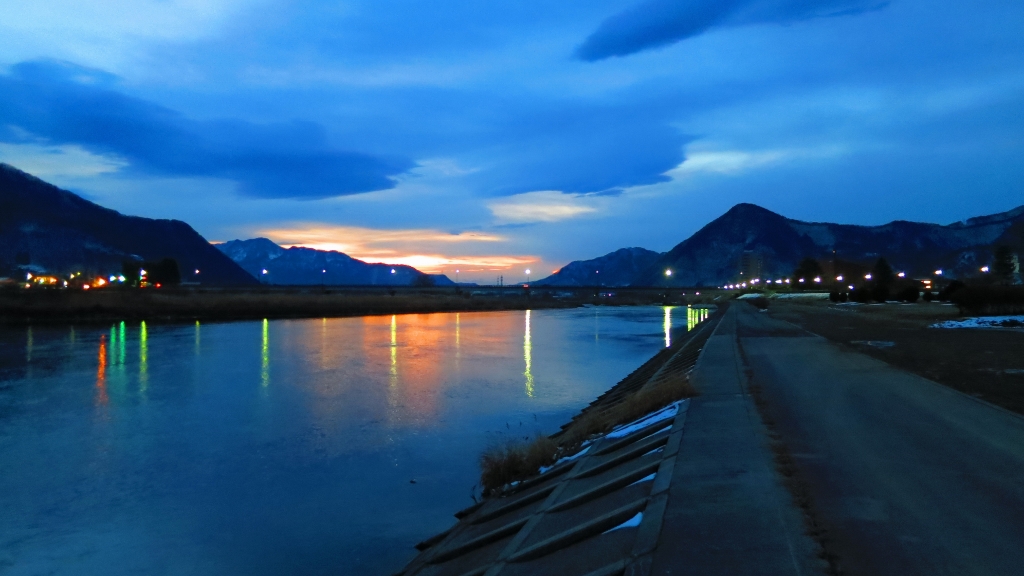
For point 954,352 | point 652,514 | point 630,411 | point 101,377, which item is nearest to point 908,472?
point 652,514

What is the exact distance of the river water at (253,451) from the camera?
10.0m

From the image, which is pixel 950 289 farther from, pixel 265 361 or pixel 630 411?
pixel 630 411

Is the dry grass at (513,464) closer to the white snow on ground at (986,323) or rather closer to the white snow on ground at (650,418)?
the white snow on ground at (650,418)

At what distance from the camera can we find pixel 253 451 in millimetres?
15352

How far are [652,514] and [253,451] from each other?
1157cm

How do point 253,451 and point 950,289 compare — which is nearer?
point 253,451

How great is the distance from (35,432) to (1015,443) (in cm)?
1984

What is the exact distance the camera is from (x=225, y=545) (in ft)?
33.2

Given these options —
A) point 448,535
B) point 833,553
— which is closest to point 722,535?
point 833,553

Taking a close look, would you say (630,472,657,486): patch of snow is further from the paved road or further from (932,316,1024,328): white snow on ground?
(932,316,1024,328): white snow on ground

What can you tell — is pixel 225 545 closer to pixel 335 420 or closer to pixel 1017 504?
pixel 335 420

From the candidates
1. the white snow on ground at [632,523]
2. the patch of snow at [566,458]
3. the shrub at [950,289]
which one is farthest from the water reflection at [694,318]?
the white snow on ground at [632,523]

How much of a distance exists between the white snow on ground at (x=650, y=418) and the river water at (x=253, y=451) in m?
2.86

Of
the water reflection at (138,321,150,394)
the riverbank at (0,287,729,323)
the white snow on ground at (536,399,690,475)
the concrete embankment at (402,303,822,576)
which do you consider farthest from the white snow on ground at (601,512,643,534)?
the riverbank at (0,287,729,323)
